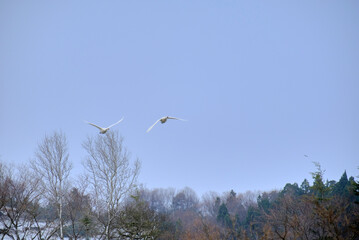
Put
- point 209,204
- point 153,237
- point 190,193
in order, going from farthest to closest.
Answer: point 190,193 → point 209,204 → point 153,237

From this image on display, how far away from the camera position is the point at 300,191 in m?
48.3

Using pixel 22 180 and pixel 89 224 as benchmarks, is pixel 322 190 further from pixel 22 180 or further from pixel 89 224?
pixel 22 180

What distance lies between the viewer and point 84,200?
61.8 feet

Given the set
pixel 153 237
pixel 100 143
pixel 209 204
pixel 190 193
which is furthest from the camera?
pixel 190 193

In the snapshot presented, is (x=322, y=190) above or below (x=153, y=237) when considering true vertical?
above

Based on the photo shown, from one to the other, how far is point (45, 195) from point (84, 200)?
2483 mm

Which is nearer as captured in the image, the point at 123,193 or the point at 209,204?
the point at 123,193

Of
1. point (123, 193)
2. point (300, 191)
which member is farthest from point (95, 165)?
point (300, 191)

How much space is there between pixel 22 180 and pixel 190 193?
2595 inches

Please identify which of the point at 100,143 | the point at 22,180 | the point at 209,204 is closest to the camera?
the point at 22,180

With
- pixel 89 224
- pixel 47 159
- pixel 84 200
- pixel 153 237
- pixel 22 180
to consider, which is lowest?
pixel 153 237

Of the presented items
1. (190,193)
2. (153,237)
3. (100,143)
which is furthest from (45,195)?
(190,193)

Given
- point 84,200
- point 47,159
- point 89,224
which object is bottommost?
point 89,224

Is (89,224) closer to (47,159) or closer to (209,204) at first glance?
(47,159)
